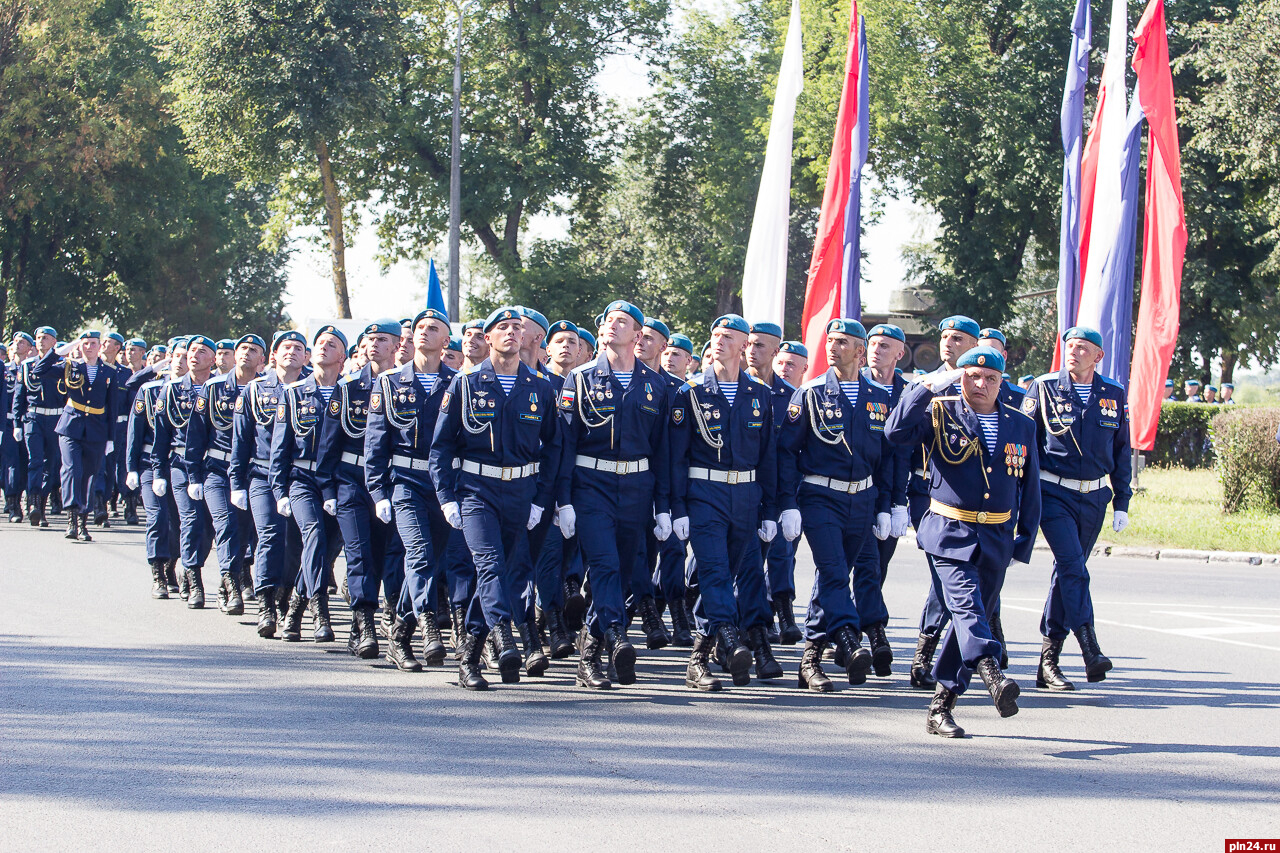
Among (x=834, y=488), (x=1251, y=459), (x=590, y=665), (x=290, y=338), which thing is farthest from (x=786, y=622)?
(x=1251, y=459)

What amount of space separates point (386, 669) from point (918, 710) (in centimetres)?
314

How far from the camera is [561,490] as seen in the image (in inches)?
308

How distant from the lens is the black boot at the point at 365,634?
8492 millimetres

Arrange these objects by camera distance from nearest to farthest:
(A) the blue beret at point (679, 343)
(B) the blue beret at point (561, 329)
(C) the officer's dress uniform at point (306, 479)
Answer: (A) the blue beret at point (679, 343)
(C) the officer's dress uniform at point (306, 479)
(B) the blue beret at point (561, 329)

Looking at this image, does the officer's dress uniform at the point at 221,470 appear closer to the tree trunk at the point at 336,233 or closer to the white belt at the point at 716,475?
the white belt at the point at 716,475

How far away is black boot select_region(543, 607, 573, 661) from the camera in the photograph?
882 cm

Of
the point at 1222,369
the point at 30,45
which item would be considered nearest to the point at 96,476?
the point at 30,45

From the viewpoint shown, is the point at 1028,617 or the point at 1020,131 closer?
the point at 1028,617

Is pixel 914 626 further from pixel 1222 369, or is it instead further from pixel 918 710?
pixel 1222 369

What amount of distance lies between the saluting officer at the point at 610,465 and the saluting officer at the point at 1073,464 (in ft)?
7.67

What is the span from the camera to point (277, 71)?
32.7 meters

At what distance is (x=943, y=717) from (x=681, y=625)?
318cm

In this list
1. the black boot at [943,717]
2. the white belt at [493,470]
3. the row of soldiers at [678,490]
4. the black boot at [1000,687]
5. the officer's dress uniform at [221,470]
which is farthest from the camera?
the officer's dress uniform at [221,470]

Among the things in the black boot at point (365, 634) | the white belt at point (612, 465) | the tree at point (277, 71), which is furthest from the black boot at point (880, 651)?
the tree at point (277, 71)
